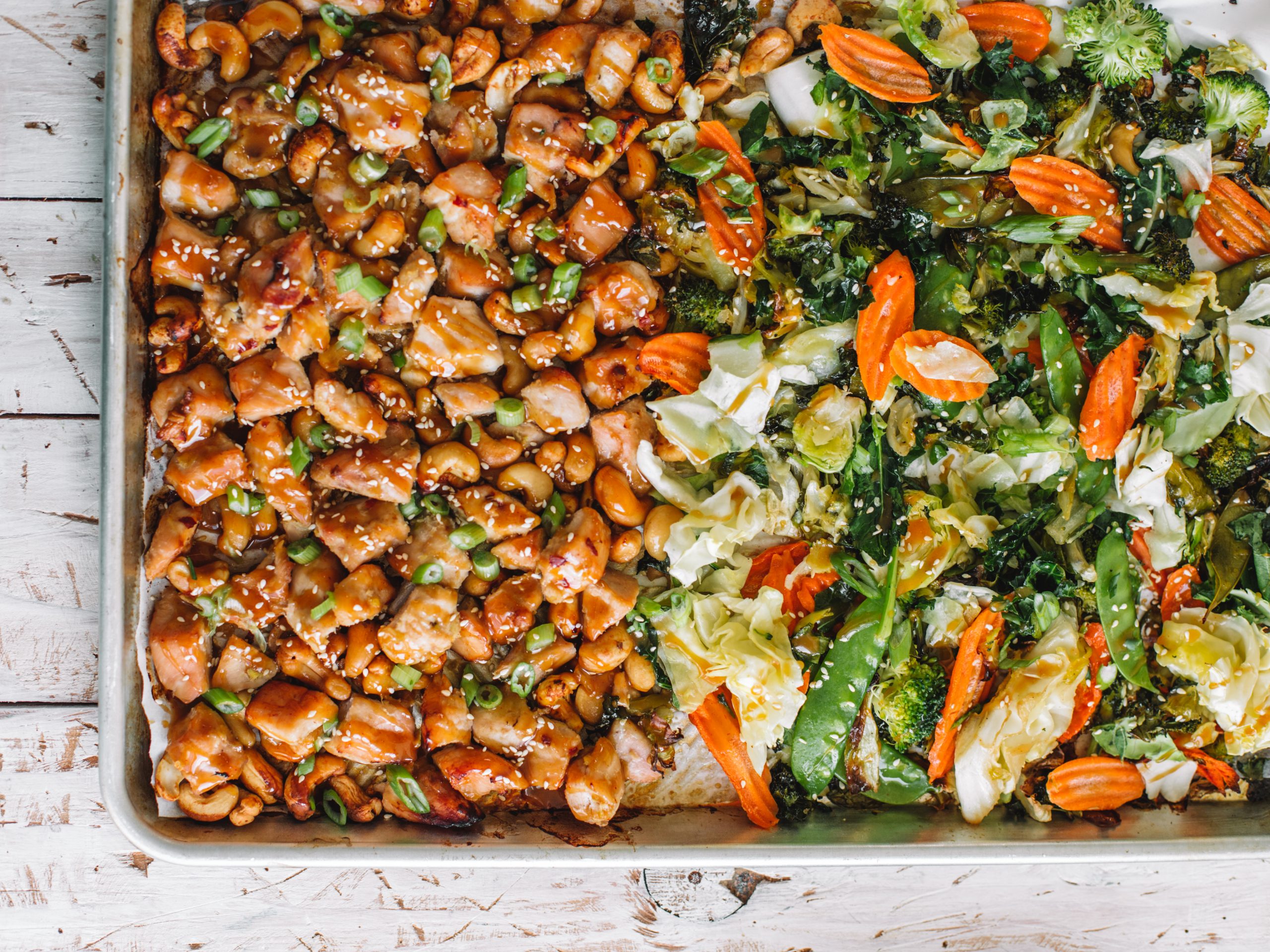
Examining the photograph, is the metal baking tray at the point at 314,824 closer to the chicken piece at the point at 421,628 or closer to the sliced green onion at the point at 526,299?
the chicken piece at the point at 421,628

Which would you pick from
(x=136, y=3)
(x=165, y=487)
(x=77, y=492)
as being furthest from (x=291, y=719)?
(x=136, y=3)

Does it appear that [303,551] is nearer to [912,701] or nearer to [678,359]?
[678,359]

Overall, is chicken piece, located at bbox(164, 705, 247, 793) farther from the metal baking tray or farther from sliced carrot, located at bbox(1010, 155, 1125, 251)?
sliced carrot, located at bbox(1010, 155, 1125, 251)

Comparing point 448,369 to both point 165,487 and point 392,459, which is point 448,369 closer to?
→ point 392,459

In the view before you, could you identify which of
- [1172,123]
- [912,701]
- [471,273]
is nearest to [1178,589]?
[912,701]

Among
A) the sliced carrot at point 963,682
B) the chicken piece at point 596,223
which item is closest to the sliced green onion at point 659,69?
the chicken piece at point 596,223

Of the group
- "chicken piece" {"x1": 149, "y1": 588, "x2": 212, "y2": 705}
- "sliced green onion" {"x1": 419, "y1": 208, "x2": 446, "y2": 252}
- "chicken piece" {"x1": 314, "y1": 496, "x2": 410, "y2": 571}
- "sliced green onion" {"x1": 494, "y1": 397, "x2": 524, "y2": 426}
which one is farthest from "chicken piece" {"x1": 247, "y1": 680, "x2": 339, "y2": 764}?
"sliced green onion" {"x1": 419, "y1": 208, "x2": 446, "y2": 252}
